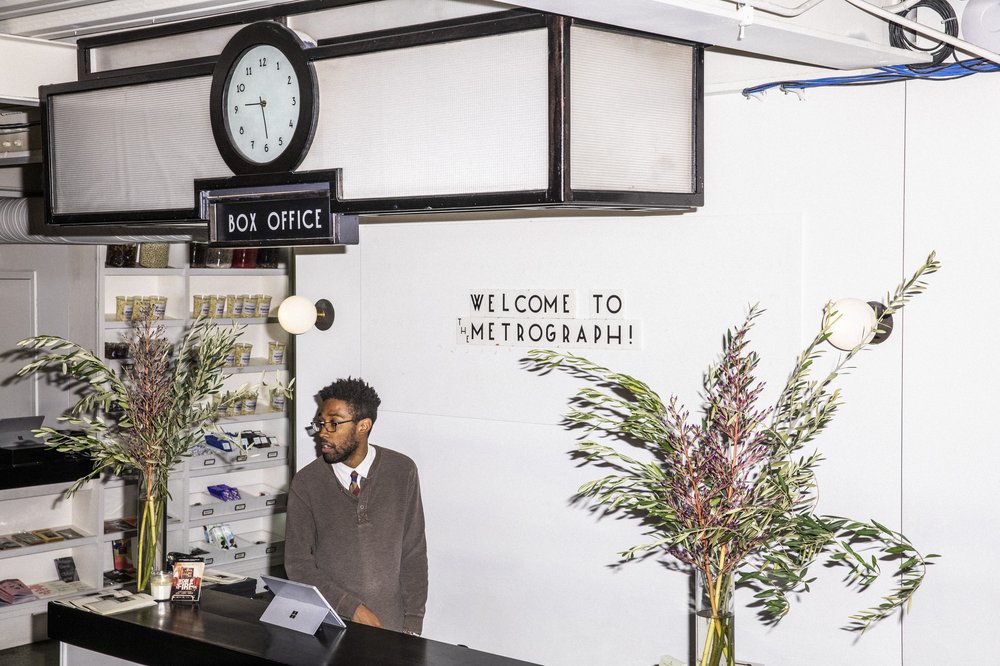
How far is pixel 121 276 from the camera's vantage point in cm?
720

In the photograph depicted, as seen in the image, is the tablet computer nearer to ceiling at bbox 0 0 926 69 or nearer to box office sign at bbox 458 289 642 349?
box office sign at bbox 458 289 642 349

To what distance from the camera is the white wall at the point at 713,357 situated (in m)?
3.34

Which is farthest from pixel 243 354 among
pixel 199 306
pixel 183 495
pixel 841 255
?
pixel 841 255

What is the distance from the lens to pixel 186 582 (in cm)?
359

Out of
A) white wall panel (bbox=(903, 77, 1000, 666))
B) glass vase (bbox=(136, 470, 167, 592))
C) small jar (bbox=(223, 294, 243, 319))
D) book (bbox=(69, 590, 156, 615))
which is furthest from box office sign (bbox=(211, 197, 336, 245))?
small jar (bbox=(223, 294, 243, 319))

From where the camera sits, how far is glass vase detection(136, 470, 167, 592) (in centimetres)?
362

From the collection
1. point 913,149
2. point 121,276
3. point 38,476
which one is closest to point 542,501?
point 913,149

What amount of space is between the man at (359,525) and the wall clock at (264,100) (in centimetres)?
154

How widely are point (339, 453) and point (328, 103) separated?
5.84 ft

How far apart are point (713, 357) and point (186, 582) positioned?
2021 mm

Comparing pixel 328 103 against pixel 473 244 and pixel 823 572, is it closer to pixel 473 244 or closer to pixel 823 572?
pixel 473 244

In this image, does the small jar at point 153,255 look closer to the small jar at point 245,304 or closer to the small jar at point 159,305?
the small jar at point 159,305

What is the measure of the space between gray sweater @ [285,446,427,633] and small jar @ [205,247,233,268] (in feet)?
11.1

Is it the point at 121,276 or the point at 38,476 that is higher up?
the point at 121,276
